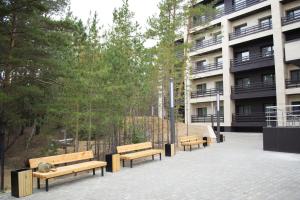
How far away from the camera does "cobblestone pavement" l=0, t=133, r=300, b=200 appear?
5.83 m

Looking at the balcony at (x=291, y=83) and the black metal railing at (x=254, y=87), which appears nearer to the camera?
the balcony at (x=291, y=83)

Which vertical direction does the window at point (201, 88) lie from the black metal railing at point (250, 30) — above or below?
below

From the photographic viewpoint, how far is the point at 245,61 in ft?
87.1

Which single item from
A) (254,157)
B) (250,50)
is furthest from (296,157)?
(250,50)

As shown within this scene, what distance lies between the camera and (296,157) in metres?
10.5

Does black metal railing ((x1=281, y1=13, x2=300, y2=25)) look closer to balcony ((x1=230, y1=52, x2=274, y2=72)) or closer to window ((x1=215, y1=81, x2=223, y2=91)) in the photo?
balcony ((x1=230, y1=52, x2=274, y2=72))

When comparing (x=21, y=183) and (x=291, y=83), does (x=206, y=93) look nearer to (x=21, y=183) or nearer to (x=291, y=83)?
(x=291, y=83)

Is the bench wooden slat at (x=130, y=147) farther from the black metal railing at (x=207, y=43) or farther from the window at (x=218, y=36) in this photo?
the window at (x=218, y=36)

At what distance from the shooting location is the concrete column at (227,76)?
2711cm

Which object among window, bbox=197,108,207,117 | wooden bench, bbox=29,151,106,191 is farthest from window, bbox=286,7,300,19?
wooden bench, bbox=29,151,106,191

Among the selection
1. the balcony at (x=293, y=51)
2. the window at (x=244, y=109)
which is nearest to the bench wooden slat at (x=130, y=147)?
the balcony at (x=293, y=51)

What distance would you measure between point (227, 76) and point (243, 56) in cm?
260

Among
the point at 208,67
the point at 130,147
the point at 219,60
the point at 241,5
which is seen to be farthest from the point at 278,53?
the point at 130,147

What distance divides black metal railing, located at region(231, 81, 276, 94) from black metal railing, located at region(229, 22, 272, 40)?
193 inches
